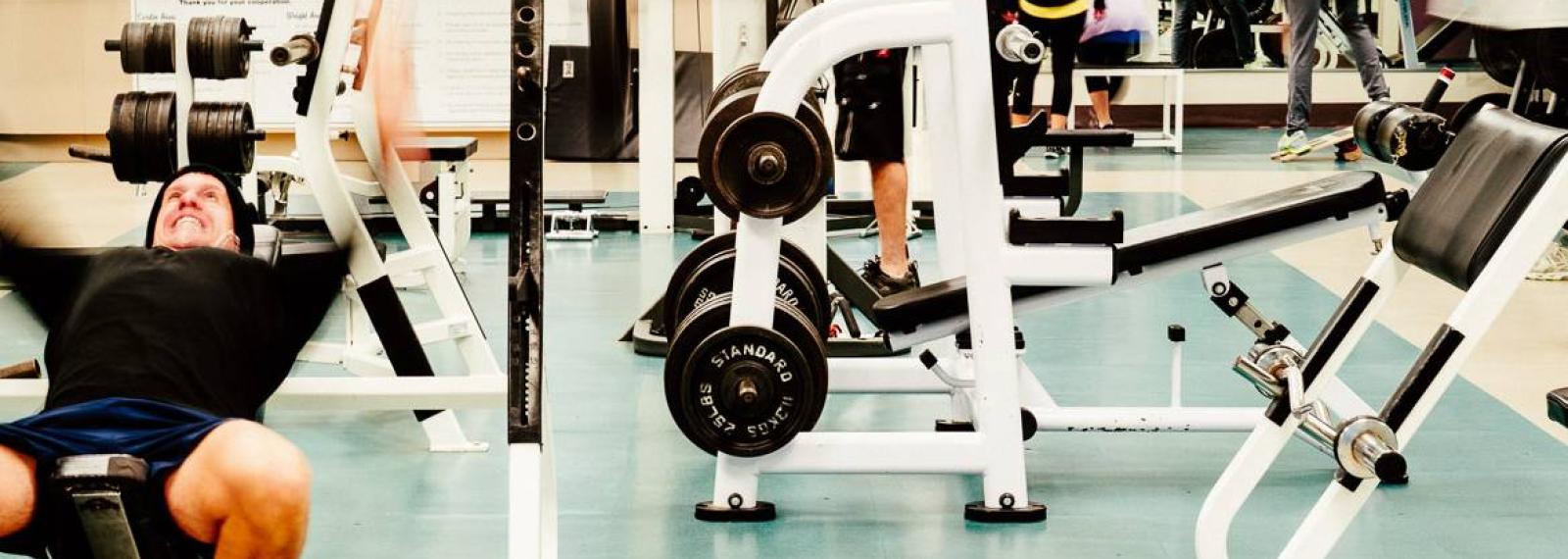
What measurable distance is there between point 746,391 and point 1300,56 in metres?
6.53

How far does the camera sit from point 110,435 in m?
2.30

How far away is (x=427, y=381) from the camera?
9.50 feet

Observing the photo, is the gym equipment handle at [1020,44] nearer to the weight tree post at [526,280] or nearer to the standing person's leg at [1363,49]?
the weight tree post at [526,280]

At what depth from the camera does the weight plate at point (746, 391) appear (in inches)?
125

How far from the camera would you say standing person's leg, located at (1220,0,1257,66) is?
35.6ft

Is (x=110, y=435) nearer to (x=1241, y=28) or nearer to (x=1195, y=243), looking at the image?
(x=1195, y=243)

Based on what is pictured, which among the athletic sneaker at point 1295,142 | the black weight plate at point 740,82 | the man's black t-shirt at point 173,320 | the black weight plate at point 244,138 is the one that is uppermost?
the black weight plate at point 740,82

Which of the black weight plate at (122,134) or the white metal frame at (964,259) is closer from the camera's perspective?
the white metal frame at (964,259)

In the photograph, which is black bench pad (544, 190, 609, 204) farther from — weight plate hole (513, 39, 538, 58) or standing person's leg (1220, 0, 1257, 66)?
standing person's leg (1220, 0, 1257, 66)

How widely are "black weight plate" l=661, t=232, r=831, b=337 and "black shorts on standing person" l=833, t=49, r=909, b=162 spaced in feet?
1.63

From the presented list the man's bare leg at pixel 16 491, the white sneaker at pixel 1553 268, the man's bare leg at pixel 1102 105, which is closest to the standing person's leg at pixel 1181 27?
the man's bare leg at pixel 1102 105

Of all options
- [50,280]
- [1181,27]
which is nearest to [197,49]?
[50,280]

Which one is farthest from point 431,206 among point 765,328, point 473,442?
point 765,328

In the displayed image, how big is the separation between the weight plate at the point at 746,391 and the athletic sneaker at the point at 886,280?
1.38 meters
